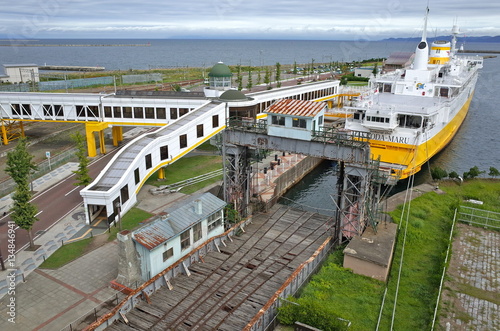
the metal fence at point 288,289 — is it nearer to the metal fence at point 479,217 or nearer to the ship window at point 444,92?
the metal fence at point 479,217

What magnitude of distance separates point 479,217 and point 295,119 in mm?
17433

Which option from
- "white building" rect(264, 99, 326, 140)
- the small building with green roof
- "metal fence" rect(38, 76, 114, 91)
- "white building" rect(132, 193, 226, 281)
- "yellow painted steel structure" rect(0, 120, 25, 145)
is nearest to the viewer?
"white building" rect(132, 193, 226, 281)

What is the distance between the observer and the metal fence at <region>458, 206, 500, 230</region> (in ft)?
98.8

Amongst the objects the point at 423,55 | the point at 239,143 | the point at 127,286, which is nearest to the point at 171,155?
the point at 239,143

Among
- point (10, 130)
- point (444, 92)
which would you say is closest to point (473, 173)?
point (444, 92)

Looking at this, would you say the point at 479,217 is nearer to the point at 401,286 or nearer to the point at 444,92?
the point at 401,286

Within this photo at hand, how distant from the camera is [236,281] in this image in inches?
872

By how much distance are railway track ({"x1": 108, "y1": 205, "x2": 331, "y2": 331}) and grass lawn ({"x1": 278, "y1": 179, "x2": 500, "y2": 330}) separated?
2.44m

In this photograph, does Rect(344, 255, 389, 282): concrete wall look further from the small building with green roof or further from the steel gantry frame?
the small building with green roof

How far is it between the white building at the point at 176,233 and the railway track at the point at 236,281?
1.33 m

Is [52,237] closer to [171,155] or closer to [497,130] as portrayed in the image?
[171,155]

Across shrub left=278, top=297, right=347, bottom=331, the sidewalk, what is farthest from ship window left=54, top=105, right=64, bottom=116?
shrub left=278, top=297, right=347, bottom=331

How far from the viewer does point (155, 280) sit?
2091 cm

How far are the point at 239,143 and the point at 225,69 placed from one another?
Answer: 87.6ft
